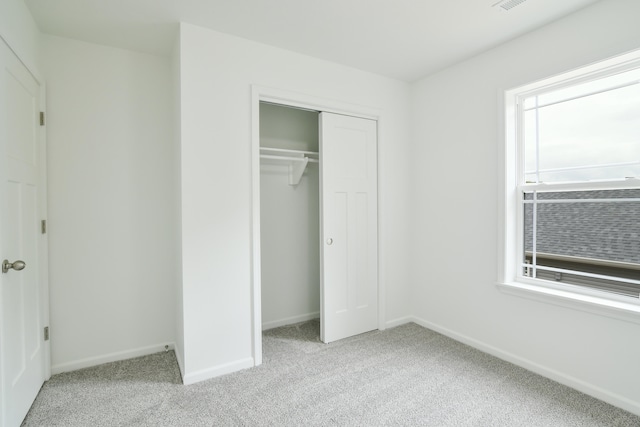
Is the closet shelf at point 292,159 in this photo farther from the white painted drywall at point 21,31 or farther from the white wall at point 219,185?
the white painted drywall at point 21,31

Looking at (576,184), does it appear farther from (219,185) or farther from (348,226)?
(219,185)

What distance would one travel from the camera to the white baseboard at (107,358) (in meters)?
2.41

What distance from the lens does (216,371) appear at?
93.1 inches

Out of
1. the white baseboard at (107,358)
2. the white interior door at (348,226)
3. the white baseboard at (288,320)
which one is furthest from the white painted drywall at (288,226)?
the white baseboard at (107,358)

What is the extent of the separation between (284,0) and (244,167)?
3.76ft

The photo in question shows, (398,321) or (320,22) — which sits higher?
(320,22)

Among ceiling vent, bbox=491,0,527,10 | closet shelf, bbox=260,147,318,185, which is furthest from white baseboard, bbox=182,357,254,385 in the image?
ceiling vent, bbox=491,0,527,10

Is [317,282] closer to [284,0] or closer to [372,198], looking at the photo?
[372,198]

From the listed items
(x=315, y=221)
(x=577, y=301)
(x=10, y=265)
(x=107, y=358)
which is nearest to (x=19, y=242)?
(x=10, y=265)

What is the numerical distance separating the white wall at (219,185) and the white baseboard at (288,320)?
2.55 ft

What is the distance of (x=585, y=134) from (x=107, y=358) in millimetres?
3986

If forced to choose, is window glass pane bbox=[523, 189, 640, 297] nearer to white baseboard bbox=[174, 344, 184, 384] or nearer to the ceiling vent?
the ceiling vent

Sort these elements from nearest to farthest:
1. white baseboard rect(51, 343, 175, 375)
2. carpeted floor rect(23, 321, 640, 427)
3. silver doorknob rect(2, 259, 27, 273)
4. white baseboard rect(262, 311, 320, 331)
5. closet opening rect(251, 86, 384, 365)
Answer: silver doorknob rect(2, 259, 27, 273) → carpeted floor rect(23, 321, 640, 427) → white baseboard rect(51, 343, 175, 375) → closet opening rect(251, 86, 384, 365) → white baseboard rect(262, 311, 320, 331)

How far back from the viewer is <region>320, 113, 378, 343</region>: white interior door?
2947 millimetres
